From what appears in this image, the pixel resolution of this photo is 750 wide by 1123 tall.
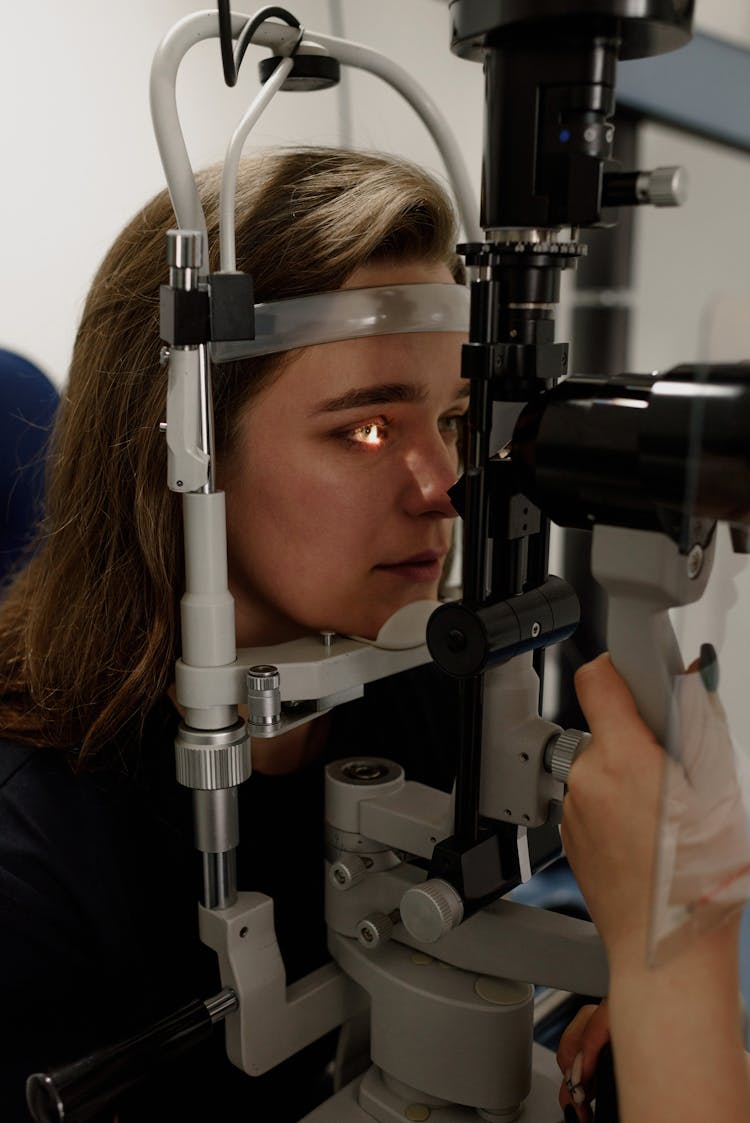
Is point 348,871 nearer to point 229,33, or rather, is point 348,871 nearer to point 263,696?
point 263,696

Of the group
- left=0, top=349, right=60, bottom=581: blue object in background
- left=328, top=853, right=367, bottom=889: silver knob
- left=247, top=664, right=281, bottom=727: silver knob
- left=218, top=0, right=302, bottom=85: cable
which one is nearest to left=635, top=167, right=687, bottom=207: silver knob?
left=218, top=0, right=302, bottom=85: cable

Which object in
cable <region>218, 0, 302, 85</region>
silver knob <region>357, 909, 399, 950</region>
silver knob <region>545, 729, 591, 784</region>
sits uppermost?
cable <region>218, 0, 302, 85</region>

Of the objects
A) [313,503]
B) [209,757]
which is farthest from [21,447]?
[209,757]

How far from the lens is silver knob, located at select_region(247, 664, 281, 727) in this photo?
32.4 inches

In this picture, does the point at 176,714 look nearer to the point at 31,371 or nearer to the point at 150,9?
the point at 31,371

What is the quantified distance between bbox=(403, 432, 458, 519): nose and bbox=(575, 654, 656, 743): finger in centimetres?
31

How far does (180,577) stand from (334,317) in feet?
1.09

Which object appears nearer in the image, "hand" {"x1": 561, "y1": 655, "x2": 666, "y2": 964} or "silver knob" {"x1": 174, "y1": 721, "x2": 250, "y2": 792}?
"hand" {"x1": 561, "y1": 655, "x2": 666, "y2": 964}

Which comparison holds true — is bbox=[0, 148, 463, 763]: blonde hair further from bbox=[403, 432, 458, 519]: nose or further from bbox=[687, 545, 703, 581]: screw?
bbox=[687, 545, 703, 581]: screw

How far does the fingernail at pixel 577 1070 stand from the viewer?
34.2 inches

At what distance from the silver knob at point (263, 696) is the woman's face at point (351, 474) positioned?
0.55 ft

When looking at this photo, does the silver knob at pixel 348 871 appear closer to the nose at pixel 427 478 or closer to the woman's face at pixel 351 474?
the woman's face at pixel 351 474

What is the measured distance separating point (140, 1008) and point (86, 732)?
0.91ft

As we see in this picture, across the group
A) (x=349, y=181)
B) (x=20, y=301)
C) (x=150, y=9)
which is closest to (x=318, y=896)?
(x=349, y=181)
